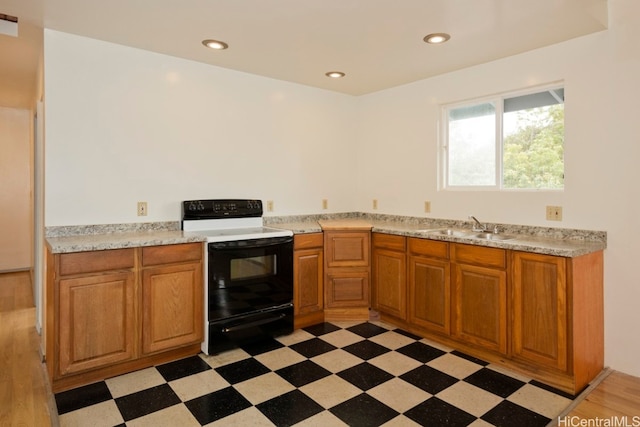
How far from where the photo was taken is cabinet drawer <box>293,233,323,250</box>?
340 cm

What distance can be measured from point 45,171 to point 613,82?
385 centimetres

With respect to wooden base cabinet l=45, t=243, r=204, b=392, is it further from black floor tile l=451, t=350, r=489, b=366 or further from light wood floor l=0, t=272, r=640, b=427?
black floor tile l=451, t=350, r=489, b=366

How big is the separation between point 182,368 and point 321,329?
121cm

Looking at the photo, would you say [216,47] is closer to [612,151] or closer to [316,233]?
[316,233]

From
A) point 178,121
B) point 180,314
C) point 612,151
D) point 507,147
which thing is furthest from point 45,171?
point 612,151

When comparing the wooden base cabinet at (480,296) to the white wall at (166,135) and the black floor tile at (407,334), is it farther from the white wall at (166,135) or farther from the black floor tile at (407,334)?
the white wall at (166,135)

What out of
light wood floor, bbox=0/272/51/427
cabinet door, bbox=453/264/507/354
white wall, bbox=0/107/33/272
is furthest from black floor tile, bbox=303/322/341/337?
white wall, bbox=0/107/33/272

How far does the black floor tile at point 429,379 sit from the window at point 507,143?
160 centimetres

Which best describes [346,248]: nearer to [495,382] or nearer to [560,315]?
[495,382]

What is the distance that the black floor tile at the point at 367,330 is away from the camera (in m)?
3.33

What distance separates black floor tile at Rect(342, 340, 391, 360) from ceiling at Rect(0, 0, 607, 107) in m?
2.28

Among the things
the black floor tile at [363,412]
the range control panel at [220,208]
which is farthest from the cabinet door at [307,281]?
the black floor tile at [363,412]

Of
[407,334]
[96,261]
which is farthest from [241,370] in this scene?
[407,334]

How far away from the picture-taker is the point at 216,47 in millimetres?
2998
